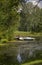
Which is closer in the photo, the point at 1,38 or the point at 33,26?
the point at 1,38

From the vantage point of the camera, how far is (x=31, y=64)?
10.4 metres

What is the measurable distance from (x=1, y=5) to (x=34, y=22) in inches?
692

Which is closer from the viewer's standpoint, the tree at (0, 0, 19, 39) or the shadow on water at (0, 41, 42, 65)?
the shadow on water at (0, 41, 42, 65)

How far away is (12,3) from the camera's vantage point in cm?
1603

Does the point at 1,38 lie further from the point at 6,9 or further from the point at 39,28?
the point at 39,28

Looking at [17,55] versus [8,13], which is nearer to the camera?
[17,55]

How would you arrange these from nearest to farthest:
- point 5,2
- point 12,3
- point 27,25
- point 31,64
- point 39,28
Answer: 1. point 31,64
2. point 12,3
3. point 5,2
4. point 39,28
5. point 27,25

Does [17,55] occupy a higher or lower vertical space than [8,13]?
lower

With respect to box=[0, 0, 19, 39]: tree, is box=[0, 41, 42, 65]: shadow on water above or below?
below

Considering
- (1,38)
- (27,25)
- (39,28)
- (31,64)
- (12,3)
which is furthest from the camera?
(27,25)

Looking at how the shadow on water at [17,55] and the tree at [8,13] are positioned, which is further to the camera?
the tree at [8,13]

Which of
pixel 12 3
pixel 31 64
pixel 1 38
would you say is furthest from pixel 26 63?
pixel 1 38

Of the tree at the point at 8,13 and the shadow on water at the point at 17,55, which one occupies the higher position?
the tree at the point at 8,13

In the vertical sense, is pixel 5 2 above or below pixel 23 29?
above
